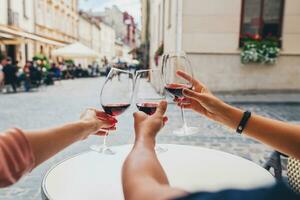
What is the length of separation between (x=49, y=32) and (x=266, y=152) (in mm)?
28501

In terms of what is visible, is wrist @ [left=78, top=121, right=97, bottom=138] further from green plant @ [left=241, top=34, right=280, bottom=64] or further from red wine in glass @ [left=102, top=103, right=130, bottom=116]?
green plant @ [left=241, top=34, right=280, bottom=64]

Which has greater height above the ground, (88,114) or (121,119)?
(88,114)

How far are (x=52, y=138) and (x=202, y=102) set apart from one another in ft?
3.17

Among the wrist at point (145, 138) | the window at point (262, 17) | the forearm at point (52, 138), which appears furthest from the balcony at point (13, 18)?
the wrist at point (145, 138)

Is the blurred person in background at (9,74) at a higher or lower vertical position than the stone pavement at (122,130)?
higher

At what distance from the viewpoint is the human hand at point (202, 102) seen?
1745 millimetres

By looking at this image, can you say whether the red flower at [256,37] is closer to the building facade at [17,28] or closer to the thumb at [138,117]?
the thumb at [138,117]

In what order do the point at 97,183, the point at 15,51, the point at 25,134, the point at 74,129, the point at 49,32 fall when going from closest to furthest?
1. the point at 25,134
2. the point at 74,129
3. the point at 97,183
4. the point at 15,51
5. the point at 49,32

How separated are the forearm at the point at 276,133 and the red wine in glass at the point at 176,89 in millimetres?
390

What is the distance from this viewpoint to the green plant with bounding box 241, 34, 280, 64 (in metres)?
10.9

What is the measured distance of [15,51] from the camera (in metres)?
21.8

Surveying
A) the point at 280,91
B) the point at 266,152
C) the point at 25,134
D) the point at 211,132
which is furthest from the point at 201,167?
the point at 280,91

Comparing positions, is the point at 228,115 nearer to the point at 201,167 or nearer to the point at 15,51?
the point at 201,167

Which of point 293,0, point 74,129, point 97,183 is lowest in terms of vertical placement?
point 97,183
